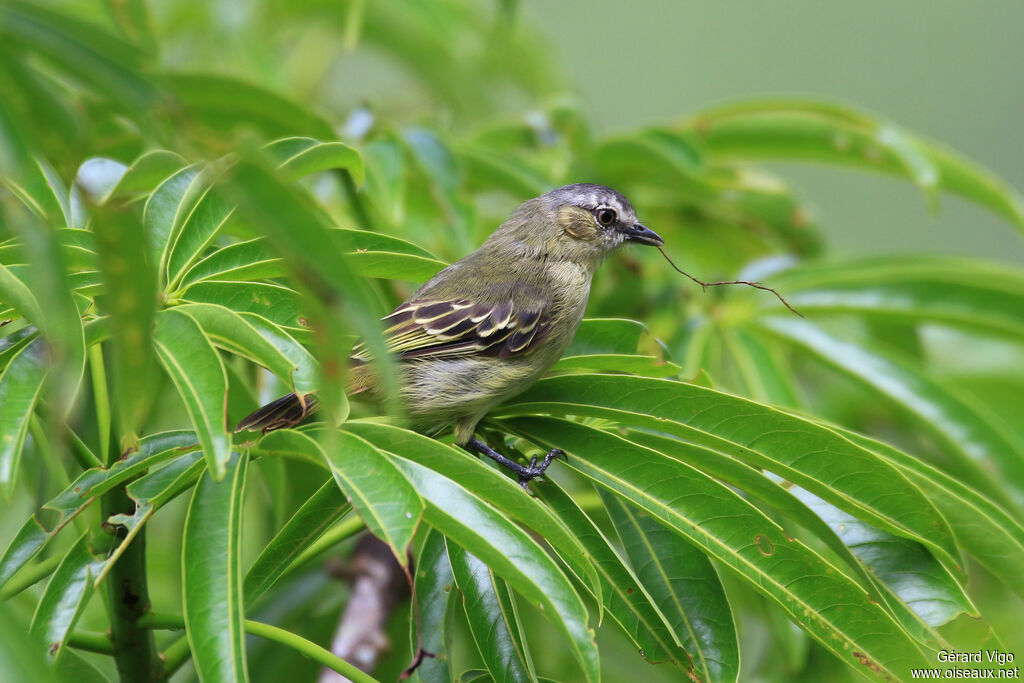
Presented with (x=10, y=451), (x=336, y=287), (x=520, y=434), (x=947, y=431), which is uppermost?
(x=947, y=431)

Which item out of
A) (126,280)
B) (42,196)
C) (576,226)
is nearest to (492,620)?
(126,280)

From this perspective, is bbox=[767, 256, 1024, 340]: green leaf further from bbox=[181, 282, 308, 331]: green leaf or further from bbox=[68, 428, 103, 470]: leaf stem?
bbox=[68, 428, 103, 470]: leaf stem

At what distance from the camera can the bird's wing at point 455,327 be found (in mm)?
2400

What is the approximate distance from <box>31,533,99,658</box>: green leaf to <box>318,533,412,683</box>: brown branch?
96 cm

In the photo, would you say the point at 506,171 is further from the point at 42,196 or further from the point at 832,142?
the point at 42,196

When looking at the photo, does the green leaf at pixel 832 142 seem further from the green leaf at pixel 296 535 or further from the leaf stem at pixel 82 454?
the leaf stem at pixel 82 454

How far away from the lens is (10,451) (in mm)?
1375

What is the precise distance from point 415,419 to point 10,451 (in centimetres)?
109

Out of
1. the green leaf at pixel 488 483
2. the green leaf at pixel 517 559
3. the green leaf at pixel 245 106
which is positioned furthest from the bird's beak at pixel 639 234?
the green leaf at pixel 517 559

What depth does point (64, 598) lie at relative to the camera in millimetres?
1482

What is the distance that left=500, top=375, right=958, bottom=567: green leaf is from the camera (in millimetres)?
1631

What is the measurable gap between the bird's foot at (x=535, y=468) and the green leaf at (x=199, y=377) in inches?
25.8

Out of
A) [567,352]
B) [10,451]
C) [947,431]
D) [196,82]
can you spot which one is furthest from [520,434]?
[196,82]

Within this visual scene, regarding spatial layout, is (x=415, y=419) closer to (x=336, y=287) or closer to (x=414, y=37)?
(x=336, y=287)
